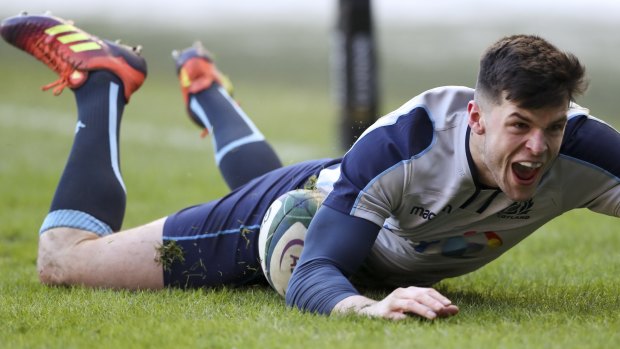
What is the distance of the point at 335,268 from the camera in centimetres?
418

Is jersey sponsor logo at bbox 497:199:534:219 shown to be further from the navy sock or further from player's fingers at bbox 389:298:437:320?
the navy sock

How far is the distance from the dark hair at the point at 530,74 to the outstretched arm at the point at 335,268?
743 mm

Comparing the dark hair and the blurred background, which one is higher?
the dark hair

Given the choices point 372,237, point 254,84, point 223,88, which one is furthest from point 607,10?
point 372,237

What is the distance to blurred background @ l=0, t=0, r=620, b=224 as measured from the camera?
12.1 metres

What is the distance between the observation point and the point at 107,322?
421cm

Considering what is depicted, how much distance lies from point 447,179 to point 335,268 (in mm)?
584

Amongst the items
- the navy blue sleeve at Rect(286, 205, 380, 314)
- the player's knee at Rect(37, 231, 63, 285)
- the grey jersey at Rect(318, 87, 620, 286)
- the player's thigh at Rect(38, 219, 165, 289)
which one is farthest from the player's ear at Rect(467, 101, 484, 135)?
the player's knee at Rect(37, 231, 63, 285)

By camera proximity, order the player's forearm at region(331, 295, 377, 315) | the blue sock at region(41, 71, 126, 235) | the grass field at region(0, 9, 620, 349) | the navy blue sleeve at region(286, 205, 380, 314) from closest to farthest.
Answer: the grass field at region(0, 9, 620, 349) < the player's forearm at region(331, 295, 377, 315) < the navy blue sleeve at region(286, 205, 380, 314) < the blue sock at region(41, 71, 126, 235)

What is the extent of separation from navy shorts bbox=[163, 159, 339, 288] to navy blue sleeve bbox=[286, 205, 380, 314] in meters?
0.82

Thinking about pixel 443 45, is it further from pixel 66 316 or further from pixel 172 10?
pixel 66 316

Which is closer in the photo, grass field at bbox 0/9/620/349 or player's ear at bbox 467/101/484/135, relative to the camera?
grass field at bbox 0/9/620/349

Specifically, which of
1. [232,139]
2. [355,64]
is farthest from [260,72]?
[232,139]

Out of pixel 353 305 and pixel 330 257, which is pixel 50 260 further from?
pixel 353 305
